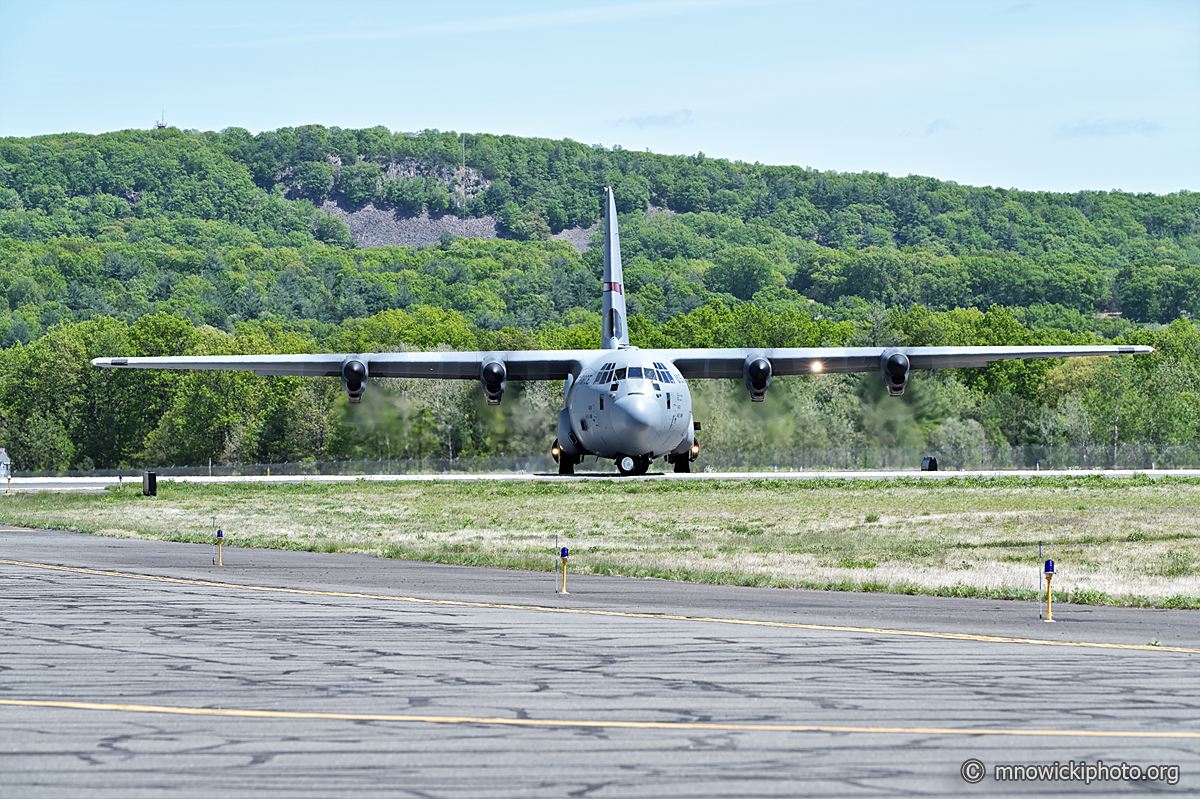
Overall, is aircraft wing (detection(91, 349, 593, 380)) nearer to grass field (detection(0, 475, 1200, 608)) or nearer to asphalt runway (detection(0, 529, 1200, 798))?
grass field (detection(0, 475, 1200, 608))

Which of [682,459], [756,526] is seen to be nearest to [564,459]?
[682,459]

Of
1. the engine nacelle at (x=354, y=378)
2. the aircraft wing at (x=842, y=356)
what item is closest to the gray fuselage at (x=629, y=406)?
the aircraft wing at (x=842, y=356)

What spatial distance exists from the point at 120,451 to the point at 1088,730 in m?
122

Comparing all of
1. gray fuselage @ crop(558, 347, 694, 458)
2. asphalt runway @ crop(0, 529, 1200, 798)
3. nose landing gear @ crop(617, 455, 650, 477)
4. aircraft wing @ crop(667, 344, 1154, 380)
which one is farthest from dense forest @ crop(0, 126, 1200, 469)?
asphalt runway @ crop(0, 529, 1200, 798)

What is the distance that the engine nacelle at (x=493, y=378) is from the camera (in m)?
48.5

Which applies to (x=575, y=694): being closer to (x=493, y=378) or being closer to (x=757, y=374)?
(x=493, y=378)

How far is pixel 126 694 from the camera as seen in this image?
1067cm

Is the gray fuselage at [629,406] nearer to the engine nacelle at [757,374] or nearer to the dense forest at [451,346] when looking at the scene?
the engine nacelle at [757,374]

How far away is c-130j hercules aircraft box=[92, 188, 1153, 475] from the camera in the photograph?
42938 millimetres

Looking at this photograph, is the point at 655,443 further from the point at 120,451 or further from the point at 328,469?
the point at 120,451

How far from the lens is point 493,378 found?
48562 millimetres

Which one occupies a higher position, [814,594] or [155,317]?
[155,317]

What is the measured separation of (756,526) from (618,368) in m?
12.2

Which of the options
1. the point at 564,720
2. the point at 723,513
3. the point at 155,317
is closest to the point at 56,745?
the point at 564,720
